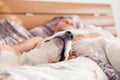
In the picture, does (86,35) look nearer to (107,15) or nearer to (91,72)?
(91,72)

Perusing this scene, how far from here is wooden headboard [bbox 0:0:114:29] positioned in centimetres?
175

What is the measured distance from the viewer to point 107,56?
1.17 m

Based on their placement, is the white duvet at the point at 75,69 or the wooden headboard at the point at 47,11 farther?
the wooden headboard at the point at 47,11

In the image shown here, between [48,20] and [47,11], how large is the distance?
0.28 ft

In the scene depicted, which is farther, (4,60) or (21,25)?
(21,25)

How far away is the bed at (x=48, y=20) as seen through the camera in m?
0.84

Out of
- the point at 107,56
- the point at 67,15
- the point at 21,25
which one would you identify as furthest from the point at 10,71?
the point at 67,15

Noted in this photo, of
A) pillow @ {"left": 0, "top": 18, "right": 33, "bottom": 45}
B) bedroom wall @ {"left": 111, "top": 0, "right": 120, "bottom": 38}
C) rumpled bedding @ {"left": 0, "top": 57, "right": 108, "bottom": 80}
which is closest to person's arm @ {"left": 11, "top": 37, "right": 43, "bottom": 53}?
pillow @ {"left": 0, "top": 18, "right": 33, "bottom": 45}

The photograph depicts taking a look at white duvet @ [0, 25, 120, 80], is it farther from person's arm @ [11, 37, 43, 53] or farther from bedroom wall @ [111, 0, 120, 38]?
bedroom wall @ [111, 0, 120, 38]

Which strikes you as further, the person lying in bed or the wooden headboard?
the wooden headboard

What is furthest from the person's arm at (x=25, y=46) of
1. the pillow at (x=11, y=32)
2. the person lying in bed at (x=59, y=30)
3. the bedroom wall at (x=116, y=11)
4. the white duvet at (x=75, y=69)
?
the bedroom wall at (x=116, y=11)

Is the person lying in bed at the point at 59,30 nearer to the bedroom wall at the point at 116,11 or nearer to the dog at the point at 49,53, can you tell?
the dog at the point at 49,53

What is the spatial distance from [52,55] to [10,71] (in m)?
0.31

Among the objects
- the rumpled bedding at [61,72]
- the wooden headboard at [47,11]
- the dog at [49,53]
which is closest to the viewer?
the rumpled bedding at [61,72]
